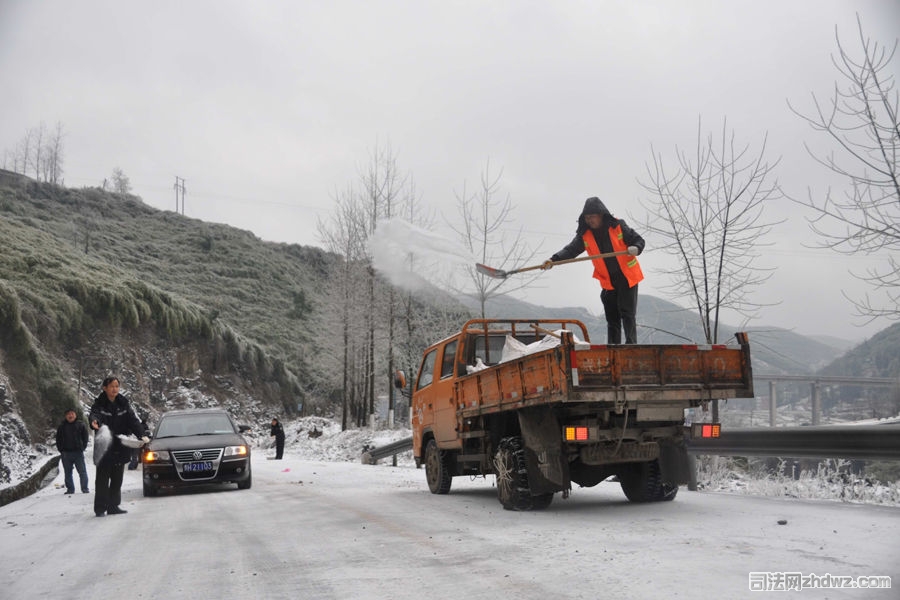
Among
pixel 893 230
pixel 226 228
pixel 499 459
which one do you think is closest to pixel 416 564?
pixel 499 459

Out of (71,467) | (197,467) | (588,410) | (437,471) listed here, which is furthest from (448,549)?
(71,467)

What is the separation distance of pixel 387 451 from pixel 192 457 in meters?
8.83

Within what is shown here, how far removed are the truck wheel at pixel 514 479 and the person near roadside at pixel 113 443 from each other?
517 cm

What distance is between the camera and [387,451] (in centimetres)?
2164

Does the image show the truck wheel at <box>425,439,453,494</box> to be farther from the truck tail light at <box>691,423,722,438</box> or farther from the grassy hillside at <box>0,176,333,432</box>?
the grassy hillside at <box>0,176,333,432</box>

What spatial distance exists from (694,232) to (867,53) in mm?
5931

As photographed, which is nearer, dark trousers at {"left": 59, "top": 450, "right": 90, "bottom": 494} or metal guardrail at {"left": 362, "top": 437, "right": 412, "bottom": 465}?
dark trousers at {"left": 59, "top": 450, "right": 90, "bottom": 494}

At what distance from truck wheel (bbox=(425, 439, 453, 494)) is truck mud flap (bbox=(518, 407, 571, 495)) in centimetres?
312

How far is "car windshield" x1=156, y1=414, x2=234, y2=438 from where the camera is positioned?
14602 millimetres

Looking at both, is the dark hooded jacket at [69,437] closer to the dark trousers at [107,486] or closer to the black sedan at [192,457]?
the black sedan at [192,457]

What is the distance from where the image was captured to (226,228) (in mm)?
87562

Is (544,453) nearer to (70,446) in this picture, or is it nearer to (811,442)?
(811,442)

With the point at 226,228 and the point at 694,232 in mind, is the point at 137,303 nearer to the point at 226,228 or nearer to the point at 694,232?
the point at 694,232

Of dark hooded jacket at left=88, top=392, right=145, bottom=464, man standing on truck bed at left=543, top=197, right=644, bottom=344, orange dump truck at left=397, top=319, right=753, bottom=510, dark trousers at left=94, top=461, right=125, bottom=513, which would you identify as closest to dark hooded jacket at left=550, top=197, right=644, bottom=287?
man standing on truck bed at left=543, top=197, right=644, bottom=344
